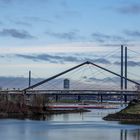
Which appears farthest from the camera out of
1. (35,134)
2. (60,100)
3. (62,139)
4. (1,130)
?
(60,100)

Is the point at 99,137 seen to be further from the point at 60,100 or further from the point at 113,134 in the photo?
the point at 60,100

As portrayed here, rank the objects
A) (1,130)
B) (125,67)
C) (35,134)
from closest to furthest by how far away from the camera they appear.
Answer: (35,134), (1,130), (125,67)

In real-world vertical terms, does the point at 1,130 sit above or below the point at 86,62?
below

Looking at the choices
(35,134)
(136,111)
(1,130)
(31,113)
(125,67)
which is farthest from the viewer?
(125,67)

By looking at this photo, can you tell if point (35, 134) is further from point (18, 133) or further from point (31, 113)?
point (31, 113)

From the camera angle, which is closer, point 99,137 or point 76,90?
point 99,137

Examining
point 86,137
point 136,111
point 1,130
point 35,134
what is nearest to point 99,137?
point 86,137

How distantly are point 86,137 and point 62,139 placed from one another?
7.81ft

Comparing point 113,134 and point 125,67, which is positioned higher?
point 125,67

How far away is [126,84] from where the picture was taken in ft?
327

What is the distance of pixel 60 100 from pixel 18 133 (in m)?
113

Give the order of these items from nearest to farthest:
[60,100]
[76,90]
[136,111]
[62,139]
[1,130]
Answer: [62,139]
[1,130]
[136,111]
[76,90]
[60,100]

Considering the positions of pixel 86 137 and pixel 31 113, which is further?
pixel 31 113

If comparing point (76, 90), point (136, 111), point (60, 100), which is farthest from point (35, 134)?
point (60, 100)
